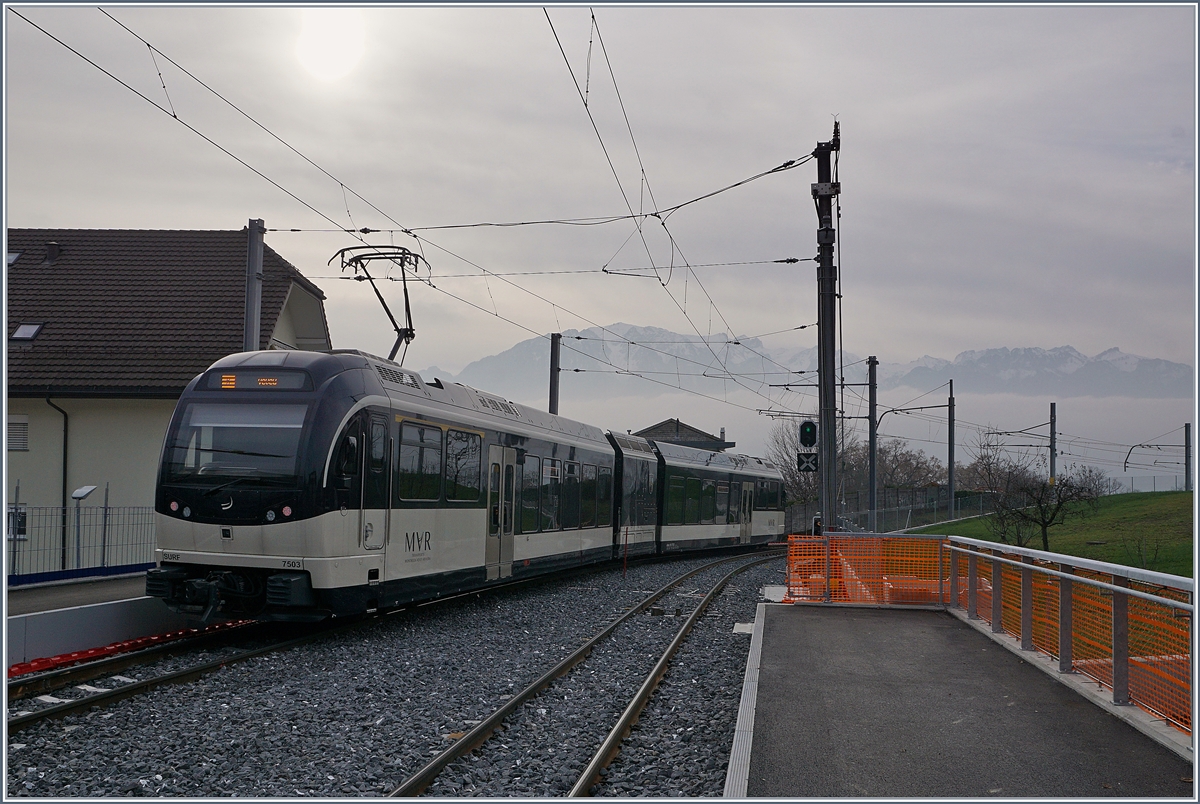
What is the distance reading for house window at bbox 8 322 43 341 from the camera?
78.6 ft

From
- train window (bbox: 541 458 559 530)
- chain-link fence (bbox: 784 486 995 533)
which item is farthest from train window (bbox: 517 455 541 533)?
chain-link fence (bbox: 784 486 995 533)

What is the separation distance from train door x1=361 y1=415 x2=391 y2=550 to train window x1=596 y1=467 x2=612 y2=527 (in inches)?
359

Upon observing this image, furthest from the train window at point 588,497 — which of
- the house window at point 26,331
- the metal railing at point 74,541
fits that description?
the house window at point 26,331

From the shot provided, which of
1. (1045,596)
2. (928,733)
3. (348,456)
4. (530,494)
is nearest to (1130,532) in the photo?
(530,494)

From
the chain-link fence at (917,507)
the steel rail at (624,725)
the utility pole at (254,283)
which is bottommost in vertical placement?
the chain-link fence at (917,507)

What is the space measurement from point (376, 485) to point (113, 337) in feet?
51.1

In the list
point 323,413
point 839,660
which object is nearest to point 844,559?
point 839,660

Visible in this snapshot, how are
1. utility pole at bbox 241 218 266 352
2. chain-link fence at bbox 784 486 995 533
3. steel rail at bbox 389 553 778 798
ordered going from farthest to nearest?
chain-link fence at bbox 784 486 995 533
utility pole at bbox 241 218 266 352
steel rail at bbox 389 553 778 798

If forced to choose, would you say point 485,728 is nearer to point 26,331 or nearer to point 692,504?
point 692,504

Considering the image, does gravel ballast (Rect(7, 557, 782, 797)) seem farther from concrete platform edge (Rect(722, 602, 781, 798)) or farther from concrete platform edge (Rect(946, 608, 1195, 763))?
concrete platform edge (Rect(946, 608, 1195, 763))

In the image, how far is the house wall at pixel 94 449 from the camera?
22.7 m

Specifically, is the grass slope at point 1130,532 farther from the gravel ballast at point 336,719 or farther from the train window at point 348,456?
the train window at point 348,456

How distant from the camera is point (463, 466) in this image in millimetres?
13836

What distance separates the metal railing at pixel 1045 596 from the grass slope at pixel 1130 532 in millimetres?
10790
